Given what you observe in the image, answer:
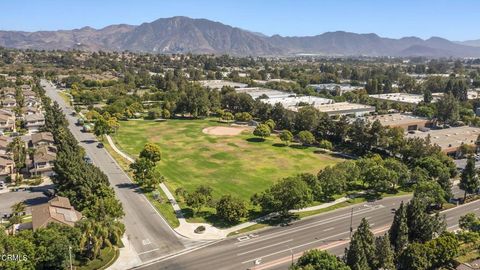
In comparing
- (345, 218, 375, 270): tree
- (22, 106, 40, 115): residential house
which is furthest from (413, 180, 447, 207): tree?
(22, 106, 40, 115): residential house

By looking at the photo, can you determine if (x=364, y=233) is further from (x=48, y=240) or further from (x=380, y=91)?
(x=380, y=91)

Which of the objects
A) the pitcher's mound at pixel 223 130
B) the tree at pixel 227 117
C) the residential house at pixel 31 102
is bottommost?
the pitcher's mound at pixel 223 130

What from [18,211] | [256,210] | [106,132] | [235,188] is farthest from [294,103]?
[18,211]

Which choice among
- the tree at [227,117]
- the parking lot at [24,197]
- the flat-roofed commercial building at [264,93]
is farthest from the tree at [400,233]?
the flat-roofed commercial building at [264,93]

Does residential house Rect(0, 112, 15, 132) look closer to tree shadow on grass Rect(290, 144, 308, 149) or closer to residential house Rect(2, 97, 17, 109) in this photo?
residential house Rect(2, 97, 17, 109)

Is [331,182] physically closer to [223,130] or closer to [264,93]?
[223,130]

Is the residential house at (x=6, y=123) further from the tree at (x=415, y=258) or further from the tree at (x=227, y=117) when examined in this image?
the tree at (x=415, y=258)
